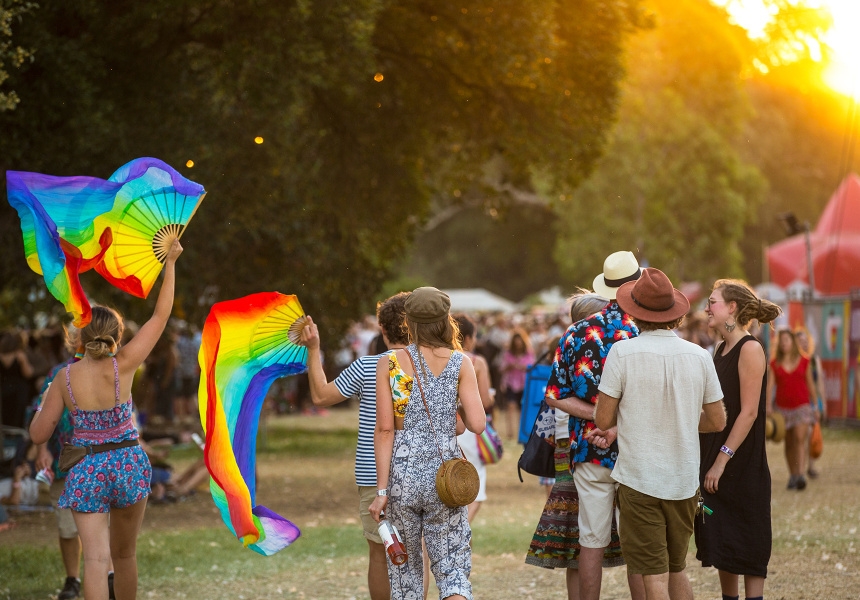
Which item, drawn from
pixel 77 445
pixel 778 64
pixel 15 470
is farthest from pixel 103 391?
pixel 778 64

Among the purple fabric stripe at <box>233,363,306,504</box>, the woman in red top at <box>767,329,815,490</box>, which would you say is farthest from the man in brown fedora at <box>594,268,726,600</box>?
the woman in red top at <box>767,329,815,490</box>

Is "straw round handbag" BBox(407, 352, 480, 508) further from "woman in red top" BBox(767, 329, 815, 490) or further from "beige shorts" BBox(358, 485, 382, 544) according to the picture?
"woman in red top" BBox(767, 329, 815, 490)

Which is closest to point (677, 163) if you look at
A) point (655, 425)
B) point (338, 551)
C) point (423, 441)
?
point (338, 551)

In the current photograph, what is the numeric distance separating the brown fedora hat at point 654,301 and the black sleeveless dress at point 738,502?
0.85 metres

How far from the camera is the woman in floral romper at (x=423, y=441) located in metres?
5.20

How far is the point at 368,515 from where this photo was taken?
19.8ft

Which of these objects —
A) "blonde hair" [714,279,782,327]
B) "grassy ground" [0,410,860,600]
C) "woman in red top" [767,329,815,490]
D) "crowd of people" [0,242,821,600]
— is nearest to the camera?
"crowd of people" [0,242,821,600]

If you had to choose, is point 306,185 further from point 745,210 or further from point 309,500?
point 745,210

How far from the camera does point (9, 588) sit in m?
8.26

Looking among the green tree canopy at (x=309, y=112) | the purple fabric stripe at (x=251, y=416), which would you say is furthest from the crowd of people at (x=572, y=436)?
the green tree canopy at (x=309, y=112)

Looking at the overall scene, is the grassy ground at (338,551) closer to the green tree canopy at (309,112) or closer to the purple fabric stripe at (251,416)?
the purple fabric stripe at (251,416)

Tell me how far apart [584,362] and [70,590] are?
13.9 feet

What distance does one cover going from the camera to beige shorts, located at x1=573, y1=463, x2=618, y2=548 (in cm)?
585

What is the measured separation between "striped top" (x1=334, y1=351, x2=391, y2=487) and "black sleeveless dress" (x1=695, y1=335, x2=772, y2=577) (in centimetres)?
181
